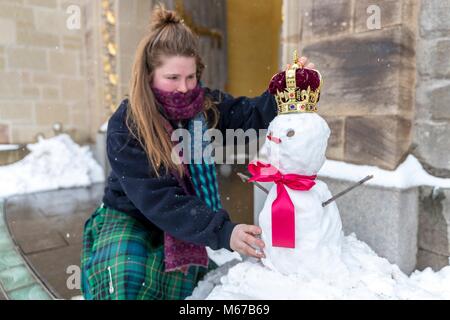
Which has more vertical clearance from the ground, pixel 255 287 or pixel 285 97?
pixel 285 97

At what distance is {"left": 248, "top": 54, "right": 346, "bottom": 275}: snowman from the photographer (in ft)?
3.37

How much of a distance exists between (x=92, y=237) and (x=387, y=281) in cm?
108

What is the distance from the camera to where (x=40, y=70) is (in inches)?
164

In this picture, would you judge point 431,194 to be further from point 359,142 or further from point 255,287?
point 255,287

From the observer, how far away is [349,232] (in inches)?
57.4

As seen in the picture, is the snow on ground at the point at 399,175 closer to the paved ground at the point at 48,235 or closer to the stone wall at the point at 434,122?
the stone wall at the point at 434,122

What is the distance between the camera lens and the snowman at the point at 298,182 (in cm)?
103

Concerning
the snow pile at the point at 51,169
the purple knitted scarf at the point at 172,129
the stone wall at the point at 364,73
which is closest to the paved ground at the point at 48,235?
the snow pile at the point at 51,169

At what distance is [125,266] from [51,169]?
3100 millimetres

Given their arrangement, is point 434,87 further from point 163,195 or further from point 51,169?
point 51,169

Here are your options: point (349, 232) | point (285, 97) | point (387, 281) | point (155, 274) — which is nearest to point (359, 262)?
point (387, 281)

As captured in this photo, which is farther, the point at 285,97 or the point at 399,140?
the point at 399,140

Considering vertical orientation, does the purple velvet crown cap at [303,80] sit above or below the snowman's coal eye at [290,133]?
above

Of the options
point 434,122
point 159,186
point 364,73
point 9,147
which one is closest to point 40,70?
point 9,147
